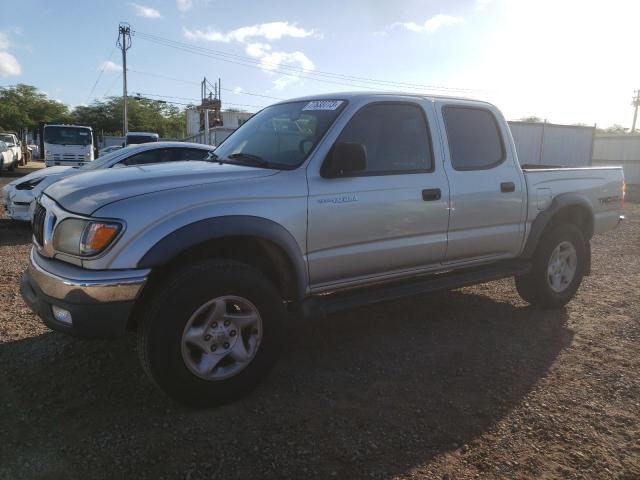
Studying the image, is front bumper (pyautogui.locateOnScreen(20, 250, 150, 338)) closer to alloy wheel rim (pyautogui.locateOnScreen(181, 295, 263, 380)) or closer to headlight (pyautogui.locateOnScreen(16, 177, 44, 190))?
alloy wheel rim (pyautogui.locateOnScreen(181, 295, 263, 380))

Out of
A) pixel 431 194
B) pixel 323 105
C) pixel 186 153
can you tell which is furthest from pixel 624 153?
pixel 323 105

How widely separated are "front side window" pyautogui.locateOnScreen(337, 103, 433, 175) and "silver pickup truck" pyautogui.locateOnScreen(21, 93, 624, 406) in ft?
0.04

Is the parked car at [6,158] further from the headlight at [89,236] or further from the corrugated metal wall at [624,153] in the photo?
the corrugated metal wall at [624,153]

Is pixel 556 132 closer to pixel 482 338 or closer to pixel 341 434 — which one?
pixel 482 338

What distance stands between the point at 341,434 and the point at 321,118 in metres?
2.17

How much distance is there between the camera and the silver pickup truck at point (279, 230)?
284cm

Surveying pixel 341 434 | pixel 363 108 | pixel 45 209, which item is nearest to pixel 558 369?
pixel 341 434

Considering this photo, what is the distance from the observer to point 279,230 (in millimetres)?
3244

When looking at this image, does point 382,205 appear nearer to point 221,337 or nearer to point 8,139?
point 221,337

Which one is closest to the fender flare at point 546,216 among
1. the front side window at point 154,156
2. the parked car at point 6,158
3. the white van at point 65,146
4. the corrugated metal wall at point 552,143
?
the front side window at point 154,156

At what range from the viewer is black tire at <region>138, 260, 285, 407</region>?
2852 millimetres

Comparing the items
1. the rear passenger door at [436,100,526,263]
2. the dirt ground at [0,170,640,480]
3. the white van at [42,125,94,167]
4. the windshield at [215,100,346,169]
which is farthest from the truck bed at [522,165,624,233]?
the white van at [42,125,94,167]

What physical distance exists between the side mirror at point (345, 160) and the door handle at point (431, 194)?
69cm

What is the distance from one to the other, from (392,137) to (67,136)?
20350 millimetres
